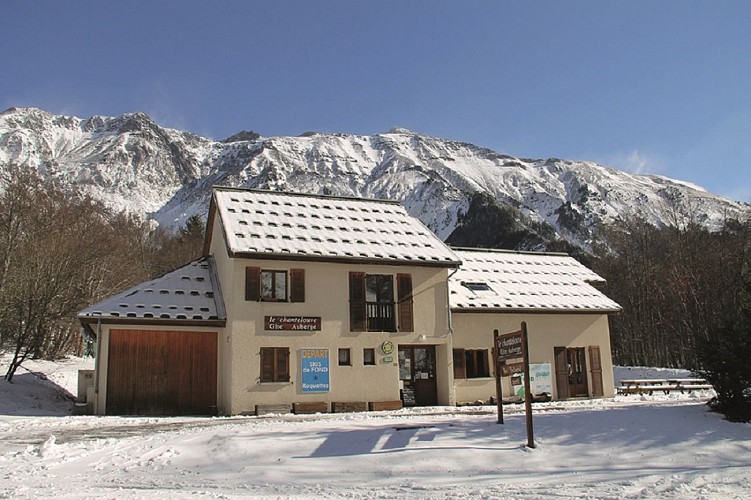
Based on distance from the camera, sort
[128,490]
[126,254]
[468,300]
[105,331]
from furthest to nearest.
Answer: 1. [126,254]
2. [468,300]
3. [105,331]
4. [128,490]

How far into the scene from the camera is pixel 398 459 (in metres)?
11.6

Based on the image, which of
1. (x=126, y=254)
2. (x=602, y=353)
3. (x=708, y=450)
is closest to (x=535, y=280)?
(x=602, y=353)

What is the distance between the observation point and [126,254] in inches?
1674

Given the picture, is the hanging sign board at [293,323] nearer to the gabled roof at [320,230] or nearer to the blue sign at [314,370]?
the blue sign at [314,370]

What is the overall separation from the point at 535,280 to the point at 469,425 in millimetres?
15703

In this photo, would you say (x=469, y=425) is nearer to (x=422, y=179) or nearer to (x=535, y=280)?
(x=535, y=280)

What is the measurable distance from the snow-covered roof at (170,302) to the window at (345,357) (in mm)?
4197

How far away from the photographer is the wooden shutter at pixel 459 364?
2492 cm

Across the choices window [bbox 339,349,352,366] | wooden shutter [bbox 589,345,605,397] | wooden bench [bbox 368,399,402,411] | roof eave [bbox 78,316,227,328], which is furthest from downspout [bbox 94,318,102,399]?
wooden shutter [bbox 589,345,605,397]

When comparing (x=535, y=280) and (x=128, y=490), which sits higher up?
(x=535, y=280)

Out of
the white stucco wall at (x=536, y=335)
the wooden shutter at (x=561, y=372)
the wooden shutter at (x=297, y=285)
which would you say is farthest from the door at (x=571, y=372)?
the wooden shutter at (x=297, y=285)

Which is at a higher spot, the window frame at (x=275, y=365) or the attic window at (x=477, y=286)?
the attic window at (x=477, y=286)

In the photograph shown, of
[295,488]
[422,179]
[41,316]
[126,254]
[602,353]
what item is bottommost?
[295,488]

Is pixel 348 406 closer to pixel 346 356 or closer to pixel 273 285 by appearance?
pixel 346 356
